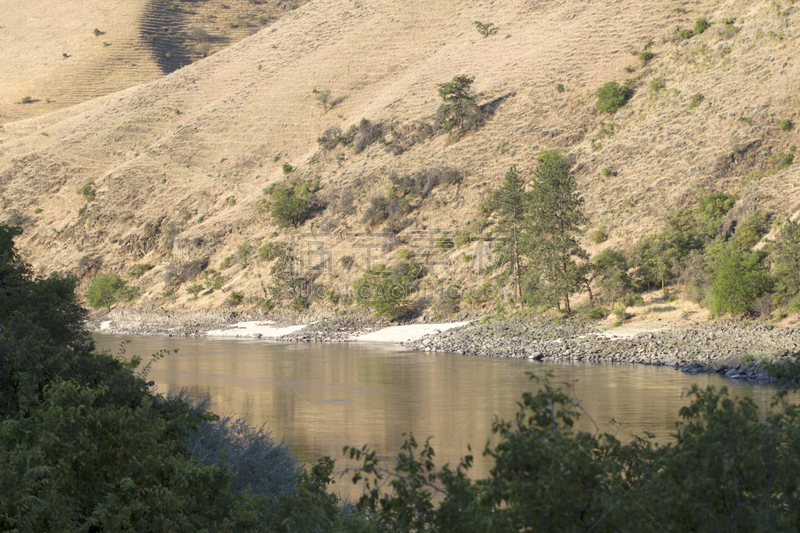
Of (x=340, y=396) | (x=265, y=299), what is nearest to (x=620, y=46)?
(x=265, y=299)

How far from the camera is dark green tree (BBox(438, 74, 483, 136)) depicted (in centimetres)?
5756

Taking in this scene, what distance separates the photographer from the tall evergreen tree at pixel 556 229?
118ft

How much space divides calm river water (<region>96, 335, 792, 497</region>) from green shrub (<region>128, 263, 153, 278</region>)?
97.5 ft

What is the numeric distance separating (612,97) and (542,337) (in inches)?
1062

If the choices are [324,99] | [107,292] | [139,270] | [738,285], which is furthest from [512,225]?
[107,292]

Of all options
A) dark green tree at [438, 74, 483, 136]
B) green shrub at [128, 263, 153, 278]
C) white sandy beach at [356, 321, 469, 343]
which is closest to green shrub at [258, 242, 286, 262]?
green shrub at [128, 263, 153, 278]

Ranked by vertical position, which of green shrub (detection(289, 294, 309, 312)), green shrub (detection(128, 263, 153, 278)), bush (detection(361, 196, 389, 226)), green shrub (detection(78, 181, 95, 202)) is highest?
green shrub (detection(78, 181, 95, 202))

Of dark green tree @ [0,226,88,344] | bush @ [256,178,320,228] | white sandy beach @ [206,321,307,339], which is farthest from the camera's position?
bush @ [256,178,320,228]

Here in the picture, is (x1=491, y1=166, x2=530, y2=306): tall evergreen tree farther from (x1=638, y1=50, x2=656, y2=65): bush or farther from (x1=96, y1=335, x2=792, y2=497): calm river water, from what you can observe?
(x1=638, y1=50, x2=656, y2=65): bush

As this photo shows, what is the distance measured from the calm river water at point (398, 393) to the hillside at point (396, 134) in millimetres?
16452

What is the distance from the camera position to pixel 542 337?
3322 centimetres

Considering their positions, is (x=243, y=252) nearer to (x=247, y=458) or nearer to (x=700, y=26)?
(x=700, y=26)

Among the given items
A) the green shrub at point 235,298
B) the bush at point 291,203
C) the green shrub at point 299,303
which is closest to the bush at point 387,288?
the green shrub at point 299,303

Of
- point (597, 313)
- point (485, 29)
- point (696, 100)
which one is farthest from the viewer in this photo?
point (485, 29)
